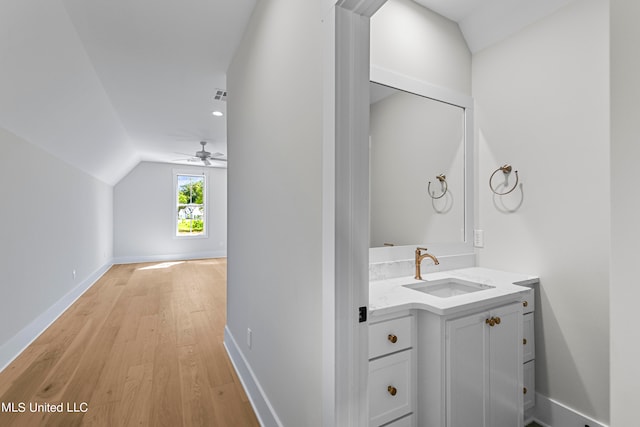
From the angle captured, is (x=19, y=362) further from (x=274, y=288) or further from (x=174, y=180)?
(x=174, y=180)

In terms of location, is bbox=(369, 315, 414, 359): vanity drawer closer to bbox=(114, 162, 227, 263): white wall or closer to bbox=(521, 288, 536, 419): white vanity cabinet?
bbox=(521, 288, 536, 419): white vanity cabinet

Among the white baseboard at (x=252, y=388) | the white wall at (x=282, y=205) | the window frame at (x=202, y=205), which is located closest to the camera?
the white wall at (x=282, y=205)

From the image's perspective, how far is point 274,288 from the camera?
166 centimetres

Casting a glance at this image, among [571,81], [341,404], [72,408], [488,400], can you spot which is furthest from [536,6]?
[72,408]

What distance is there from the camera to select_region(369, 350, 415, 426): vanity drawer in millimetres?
1337

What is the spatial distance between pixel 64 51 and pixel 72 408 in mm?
2503

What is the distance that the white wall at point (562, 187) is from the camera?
67.5 inches

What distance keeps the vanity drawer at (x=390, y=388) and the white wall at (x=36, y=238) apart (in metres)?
2.99

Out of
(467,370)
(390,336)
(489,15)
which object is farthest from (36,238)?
(489,15)

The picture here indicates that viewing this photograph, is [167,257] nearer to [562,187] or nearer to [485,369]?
[485,369]

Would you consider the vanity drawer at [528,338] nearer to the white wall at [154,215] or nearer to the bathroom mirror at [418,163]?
the bathroom mirror at [418,163]

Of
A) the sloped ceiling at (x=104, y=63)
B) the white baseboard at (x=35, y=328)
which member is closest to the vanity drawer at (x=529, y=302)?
the sloped ceiling at (x=104, y=63)

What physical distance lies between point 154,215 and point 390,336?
7.69 m

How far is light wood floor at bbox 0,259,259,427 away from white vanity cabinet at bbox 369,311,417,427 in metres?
0.90
